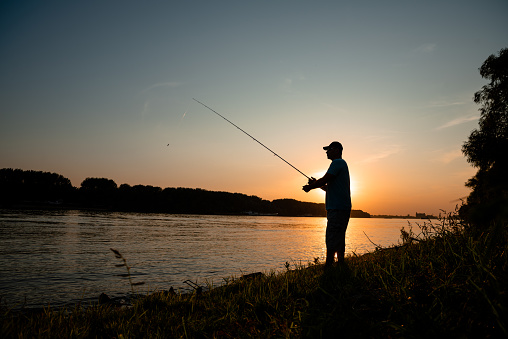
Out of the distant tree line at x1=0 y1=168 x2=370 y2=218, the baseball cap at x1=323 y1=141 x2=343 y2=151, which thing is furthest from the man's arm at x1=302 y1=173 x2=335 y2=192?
the distant tree line at x1=0 y1=168 x2=370 y2=218

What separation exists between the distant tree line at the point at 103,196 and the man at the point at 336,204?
124085mm

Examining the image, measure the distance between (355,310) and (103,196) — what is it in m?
133

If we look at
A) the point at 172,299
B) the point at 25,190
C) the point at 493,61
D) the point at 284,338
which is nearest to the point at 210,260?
the point at 172,299

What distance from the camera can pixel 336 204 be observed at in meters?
6.07

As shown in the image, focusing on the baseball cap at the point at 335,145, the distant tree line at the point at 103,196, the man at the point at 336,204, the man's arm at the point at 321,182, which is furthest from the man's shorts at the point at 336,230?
the distant tree line at the point at 103,196

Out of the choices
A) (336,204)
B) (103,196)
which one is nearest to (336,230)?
(336,204)

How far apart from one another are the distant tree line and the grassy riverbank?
123798 millimetres

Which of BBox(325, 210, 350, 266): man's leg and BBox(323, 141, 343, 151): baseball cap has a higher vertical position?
BBox(323, 141, 343, 151): baseball cap

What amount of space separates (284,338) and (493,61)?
Result: 23580mm

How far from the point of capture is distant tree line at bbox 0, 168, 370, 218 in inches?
4331

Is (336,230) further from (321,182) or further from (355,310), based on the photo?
(355,310)

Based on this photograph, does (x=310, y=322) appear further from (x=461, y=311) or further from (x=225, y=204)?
(x=225, y=204)

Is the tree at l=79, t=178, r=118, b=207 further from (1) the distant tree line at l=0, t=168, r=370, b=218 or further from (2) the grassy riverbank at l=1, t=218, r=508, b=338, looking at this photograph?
(2) the grassy riverbank at l=1, t=218, r=508, b=338

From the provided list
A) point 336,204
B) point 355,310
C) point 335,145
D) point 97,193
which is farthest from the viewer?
point 97,193
